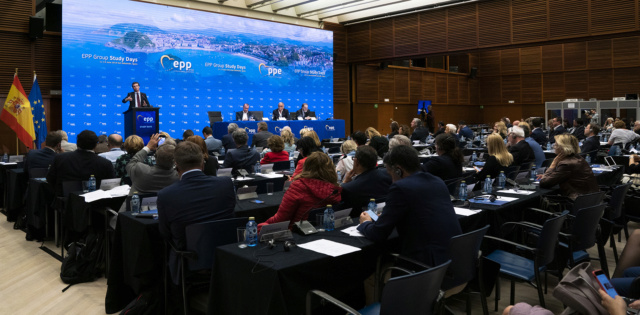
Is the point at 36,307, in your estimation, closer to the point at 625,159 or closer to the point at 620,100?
the point at 625,159

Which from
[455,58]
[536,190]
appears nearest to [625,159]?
[536,190]

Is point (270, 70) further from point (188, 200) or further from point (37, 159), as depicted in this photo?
point (188, 200)

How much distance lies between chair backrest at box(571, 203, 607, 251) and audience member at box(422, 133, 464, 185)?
1.72 m

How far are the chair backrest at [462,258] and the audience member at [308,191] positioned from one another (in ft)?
3.48

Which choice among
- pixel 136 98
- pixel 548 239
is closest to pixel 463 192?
pixel 548 239

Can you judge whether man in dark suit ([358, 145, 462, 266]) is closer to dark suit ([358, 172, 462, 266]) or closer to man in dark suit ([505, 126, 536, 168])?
dark suit ([358, 172, 462, 266])

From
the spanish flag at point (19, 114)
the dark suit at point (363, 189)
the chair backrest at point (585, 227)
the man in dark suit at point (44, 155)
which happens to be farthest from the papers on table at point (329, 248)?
the spanish flag at point (19, 114)

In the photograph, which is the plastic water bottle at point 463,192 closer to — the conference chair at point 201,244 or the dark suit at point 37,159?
the conference chair at point 201,244

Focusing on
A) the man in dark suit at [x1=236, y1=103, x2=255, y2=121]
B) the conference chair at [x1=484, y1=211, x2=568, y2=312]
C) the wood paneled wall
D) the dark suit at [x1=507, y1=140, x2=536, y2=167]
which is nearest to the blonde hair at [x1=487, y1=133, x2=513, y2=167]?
the dark suit at [x1=507, y1=140, x2=536, y2=167]

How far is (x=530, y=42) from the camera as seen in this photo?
15211mm

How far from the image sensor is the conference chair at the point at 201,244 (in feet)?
10.9

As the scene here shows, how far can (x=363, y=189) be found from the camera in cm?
422

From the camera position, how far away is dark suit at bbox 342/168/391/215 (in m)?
4.21

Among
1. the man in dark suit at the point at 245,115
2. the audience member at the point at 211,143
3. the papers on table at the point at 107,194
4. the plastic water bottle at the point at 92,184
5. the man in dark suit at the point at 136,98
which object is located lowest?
the papers on table at the point at 107,194
